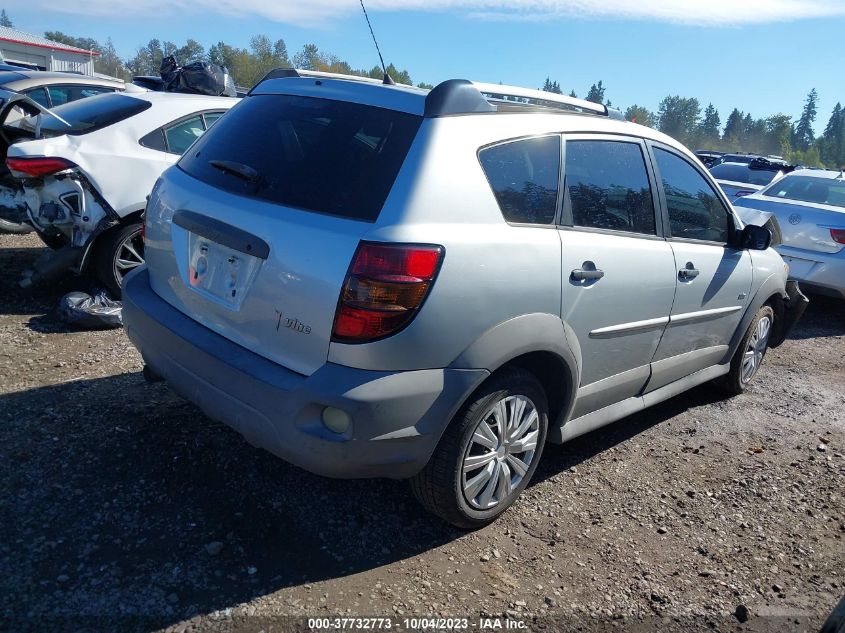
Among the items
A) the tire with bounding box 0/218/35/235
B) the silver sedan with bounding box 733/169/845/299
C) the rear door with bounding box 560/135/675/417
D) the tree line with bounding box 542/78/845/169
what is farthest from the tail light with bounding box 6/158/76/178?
the tree line with bounding box 542/78/845/169

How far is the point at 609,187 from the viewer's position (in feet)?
11.5

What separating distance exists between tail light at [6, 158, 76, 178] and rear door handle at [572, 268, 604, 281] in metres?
3.99

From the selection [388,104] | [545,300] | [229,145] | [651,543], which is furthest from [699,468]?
[229,145]

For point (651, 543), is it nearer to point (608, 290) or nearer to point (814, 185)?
point (608, 290)

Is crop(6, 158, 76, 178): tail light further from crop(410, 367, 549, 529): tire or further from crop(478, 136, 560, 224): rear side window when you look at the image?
crop(410, 367, 549, 529): tire

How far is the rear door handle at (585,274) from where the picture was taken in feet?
10.2

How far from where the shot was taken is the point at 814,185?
8961 mm

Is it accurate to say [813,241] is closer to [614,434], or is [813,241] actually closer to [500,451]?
[614,434]

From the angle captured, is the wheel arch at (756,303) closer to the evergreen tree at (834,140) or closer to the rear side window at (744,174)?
the rear side window at (744,174)

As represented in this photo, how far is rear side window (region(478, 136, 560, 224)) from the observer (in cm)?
287

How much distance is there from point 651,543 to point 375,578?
1.37 m

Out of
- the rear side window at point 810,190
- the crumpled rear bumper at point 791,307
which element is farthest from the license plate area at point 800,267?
the crumpled rear bumper at point 791,307

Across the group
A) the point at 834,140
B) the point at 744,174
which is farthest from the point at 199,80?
the point at 834,140

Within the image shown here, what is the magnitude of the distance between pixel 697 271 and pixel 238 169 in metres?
2.67
